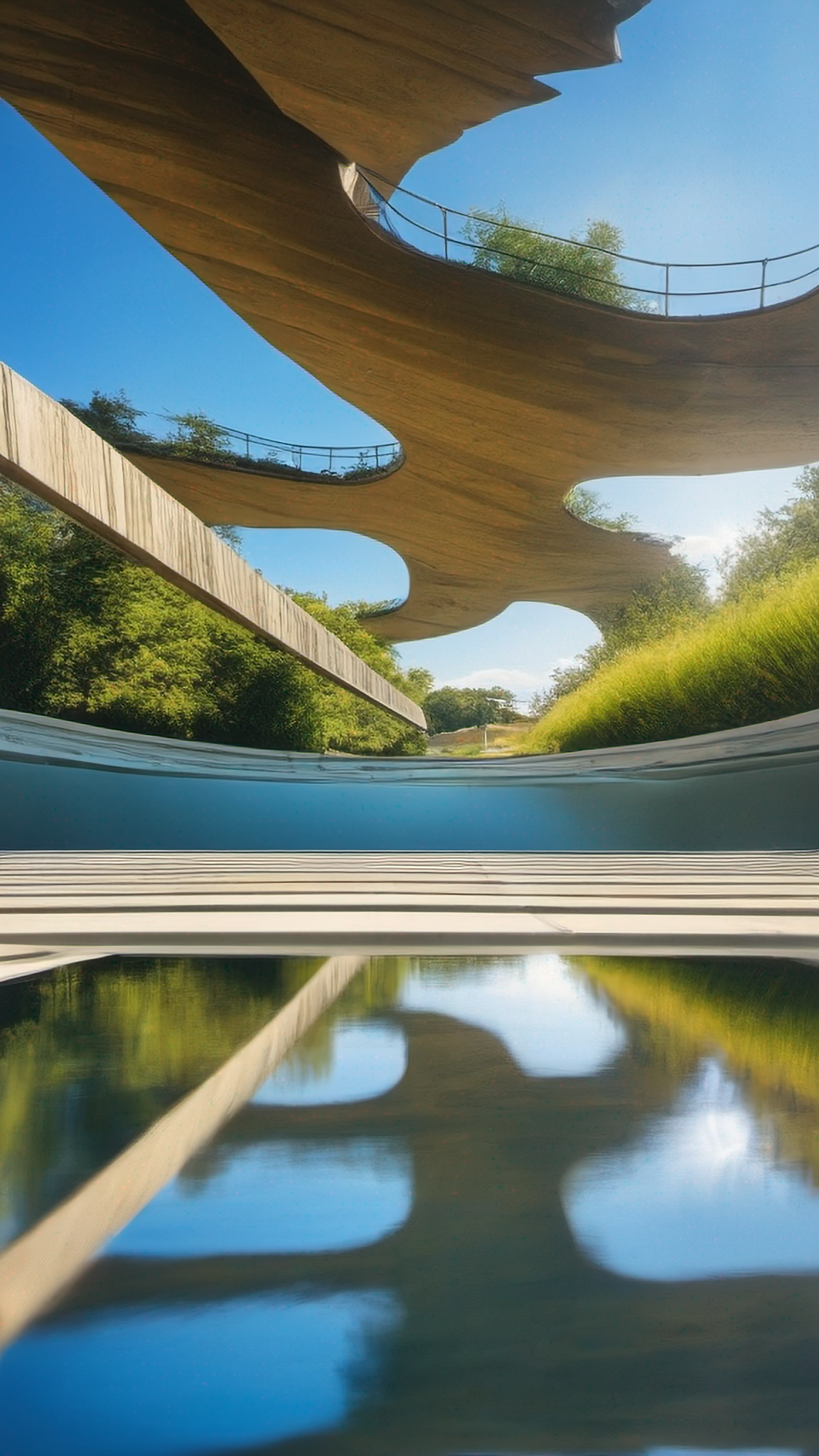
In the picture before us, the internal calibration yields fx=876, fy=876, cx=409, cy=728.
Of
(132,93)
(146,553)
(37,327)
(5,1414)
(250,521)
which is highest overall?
(37,327)

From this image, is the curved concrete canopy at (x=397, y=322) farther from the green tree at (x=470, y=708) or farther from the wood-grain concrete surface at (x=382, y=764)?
the green tree at (x=470, y=708)

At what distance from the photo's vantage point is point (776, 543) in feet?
51.2

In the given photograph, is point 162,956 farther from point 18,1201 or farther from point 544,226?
point 544,226

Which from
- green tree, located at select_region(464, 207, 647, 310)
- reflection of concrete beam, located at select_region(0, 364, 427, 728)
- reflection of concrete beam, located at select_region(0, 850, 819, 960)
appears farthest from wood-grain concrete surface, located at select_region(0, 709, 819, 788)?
green tree, located at select_region(464, 207, 647, 310)

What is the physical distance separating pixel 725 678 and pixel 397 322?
417 inches

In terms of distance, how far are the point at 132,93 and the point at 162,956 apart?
47.6 ft

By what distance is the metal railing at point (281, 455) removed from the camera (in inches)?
794

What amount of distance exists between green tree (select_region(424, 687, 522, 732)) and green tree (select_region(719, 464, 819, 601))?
2408cm

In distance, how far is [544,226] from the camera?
24.0 metres

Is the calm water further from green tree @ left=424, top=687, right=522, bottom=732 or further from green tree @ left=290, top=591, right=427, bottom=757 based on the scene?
green tree @ left=424, top=687, right=522, bottom=732

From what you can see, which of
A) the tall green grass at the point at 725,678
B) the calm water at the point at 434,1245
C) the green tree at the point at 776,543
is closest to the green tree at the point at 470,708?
the green tree at the point at 776,543

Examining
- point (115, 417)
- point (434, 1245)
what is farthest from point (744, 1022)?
point (115, 417)

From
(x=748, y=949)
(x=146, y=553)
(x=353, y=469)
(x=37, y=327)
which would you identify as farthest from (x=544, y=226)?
(x=748, y=949)

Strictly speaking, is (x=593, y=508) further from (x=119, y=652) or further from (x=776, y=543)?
(x=119, y=652)
